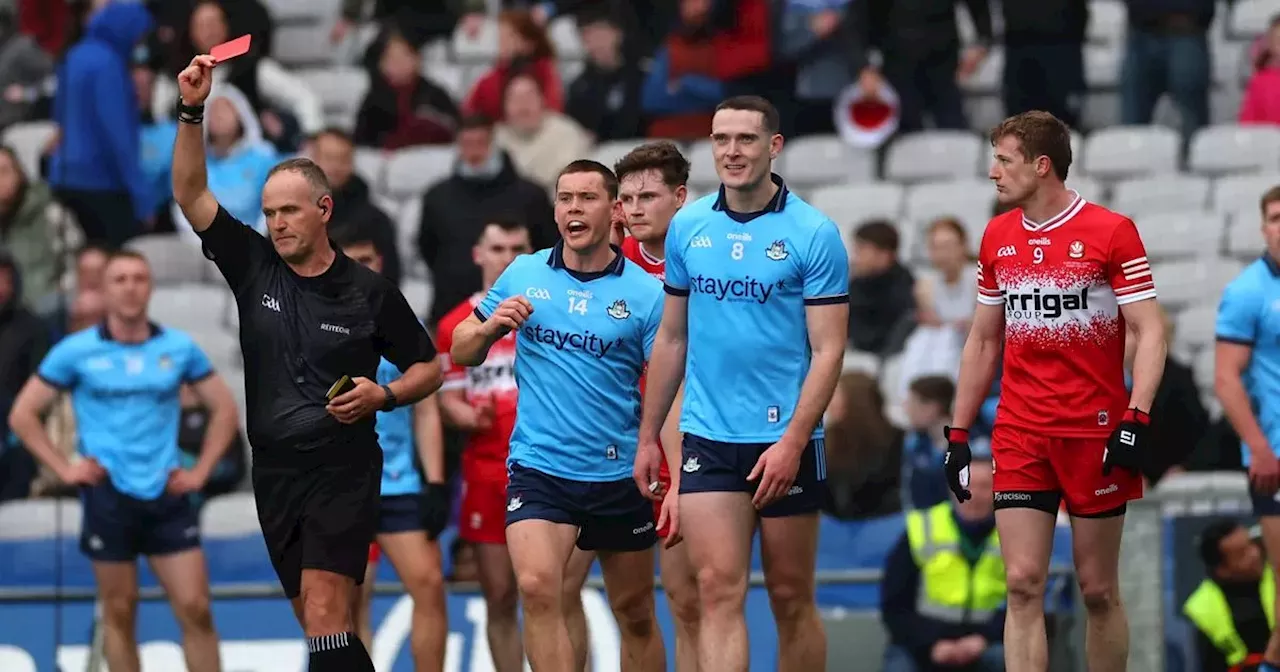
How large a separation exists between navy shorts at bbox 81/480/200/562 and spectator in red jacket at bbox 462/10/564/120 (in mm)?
5038

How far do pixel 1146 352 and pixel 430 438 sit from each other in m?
3.73

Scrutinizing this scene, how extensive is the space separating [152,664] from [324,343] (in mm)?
4065

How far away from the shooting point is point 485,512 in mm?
10352

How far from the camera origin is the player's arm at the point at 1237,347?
33.6 ft

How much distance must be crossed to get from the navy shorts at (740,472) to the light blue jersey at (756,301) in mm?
42

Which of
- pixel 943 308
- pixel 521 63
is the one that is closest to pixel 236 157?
pixel 521 63

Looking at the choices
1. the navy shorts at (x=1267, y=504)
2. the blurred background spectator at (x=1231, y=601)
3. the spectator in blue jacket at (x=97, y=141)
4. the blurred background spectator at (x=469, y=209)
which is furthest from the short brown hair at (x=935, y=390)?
the spectator in blue jacket at (x=97, y=141)

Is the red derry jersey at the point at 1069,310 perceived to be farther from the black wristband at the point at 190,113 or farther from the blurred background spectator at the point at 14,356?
the blurred background spectator at the point at 14,356

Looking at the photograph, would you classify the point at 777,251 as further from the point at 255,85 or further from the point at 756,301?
the point at 255,85

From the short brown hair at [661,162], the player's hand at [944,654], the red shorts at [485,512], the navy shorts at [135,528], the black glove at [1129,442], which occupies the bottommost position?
the player's hand at [944,654]

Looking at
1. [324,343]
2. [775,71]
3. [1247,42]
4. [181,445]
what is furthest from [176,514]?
[1247,42]

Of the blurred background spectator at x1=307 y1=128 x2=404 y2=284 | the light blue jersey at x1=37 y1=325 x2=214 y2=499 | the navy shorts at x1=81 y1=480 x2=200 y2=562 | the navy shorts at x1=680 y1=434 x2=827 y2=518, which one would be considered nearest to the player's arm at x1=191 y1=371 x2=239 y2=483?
the light blue jersey at x1=37 y1=325 x2=214 y2=499

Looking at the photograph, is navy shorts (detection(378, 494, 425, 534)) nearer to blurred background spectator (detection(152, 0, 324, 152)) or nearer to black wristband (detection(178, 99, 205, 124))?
black wristband (detection(178, 99, 205, 124))

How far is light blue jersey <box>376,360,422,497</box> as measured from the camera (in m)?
10.7
